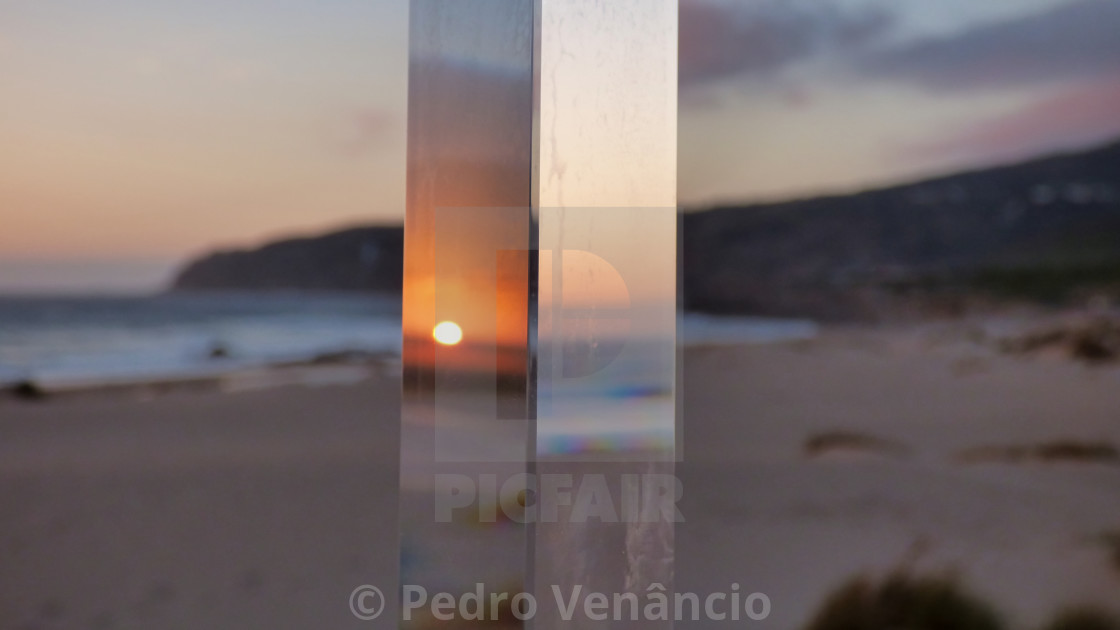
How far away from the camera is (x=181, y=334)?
582cm

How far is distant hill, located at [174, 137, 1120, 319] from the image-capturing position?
3.83 metres

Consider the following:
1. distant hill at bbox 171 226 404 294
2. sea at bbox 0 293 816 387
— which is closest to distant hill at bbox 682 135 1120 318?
sea at bbox 0 293 816 387

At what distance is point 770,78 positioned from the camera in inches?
176

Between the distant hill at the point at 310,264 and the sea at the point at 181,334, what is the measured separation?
243 millimetres

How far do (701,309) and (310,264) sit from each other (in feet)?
14.3

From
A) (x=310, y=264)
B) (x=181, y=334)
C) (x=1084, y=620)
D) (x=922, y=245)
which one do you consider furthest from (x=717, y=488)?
(x=310, y=264)

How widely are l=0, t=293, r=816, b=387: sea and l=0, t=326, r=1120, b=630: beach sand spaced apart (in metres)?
0.51

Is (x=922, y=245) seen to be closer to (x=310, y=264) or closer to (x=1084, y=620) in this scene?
(x=1084, y=620)

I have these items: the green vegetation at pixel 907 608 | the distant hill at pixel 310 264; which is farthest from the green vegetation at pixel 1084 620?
the distant hill at pixel 310 264

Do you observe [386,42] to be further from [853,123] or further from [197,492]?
[197,492]

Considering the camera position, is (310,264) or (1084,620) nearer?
(1084,620)

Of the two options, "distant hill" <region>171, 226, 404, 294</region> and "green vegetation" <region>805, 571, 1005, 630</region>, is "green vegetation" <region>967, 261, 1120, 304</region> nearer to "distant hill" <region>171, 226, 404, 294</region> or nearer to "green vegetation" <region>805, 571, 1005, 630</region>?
"green vegetation" <region>805, 571, 1005, 630</region>

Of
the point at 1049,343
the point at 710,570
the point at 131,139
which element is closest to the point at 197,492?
the point at 710,570

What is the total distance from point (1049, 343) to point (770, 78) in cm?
216
